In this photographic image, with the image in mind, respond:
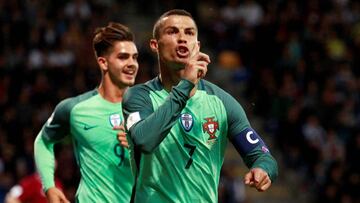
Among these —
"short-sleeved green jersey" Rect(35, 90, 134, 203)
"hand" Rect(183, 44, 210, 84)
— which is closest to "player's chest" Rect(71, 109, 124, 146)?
"short-sleeved green jersey" Rect(35, 90, 134, 203)

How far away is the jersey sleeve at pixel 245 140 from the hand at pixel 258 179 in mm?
171

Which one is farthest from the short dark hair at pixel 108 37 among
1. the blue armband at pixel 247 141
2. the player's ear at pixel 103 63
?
the blue armband at pixel 247 141

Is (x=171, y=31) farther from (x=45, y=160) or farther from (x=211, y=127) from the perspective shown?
(x=45, y=160)

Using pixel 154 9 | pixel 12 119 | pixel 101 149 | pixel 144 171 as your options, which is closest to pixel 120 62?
pixel 101 149

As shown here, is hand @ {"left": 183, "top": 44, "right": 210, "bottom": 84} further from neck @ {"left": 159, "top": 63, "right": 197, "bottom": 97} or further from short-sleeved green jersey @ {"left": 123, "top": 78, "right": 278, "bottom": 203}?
neck @ {"left": 159, "top": 63, "right": 197, "bottom": 97}

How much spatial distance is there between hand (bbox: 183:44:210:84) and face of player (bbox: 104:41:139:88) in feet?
7.68

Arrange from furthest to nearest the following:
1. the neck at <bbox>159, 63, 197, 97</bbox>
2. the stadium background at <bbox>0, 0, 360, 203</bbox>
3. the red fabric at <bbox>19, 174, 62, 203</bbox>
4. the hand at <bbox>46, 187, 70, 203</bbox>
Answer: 1. the stadium background at <bbox>0, 0, 360, 203</bbox>
2. the red fabric at <bbox>19, 174, 62, 203</bbox>
3. the hand at <bbox>46, 187, 70, 203</bbox>
4. the neck at <bbox>159, 63, 197, 97</bbox>

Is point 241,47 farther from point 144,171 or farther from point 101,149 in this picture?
point 144,171

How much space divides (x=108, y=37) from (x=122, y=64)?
276mm

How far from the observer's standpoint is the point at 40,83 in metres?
15.9

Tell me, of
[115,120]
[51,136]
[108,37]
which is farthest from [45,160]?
[108,37]

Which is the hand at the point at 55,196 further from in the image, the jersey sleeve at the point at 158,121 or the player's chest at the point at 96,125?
the jersey sleeve at the point at 158,121

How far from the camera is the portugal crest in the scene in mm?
6008

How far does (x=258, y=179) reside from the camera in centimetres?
557
